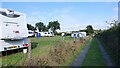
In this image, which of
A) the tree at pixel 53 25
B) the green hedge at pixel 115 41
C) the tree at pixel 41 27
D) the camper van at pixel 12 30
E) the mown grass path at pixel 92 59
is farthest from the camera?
the tree at pixel 53 25

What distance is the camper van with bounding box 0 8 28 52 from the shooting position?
15.9 meters

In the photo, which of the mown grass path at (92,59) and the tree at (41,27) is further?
the tree at (41,27)

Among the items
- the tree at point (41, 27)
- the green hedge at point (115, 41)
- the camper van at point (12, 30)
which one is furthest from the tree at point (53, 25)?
the camper van at point (12, 30)

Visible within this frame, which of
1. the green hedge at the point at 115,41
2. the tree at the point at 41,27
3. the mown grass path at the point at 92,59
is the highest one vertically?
the tree at the point at 41,27

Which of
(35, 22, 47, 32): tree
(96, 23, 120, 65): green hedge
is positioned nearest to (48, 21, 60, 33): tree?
(35, 22, 47, 32): tree

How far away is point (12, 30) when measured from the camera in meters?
16.9

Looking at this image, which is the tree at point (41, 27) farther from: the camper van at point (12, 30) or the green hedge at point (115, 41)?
the camper van at point (12, 30)

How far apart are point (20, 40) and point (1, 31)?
2421mm

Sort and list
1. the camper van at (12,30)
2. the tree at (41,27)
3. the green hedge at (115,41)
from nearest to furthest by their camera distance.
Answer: the green hedge at (115,41)
the camper van at (12,30)
the tree at (41,27)

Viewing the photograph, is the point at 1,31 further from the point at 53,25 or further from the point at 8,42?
the point at 53,25

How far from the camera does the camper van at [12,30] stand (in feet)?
52.1

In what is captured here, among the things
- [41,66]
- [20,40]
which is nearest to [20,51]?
[20,40]

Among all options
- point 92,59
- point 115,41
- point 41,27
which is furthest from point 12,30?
point 41,27

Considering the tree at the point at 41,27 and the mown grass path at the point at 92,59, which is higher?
the tree at the point at 41,27
